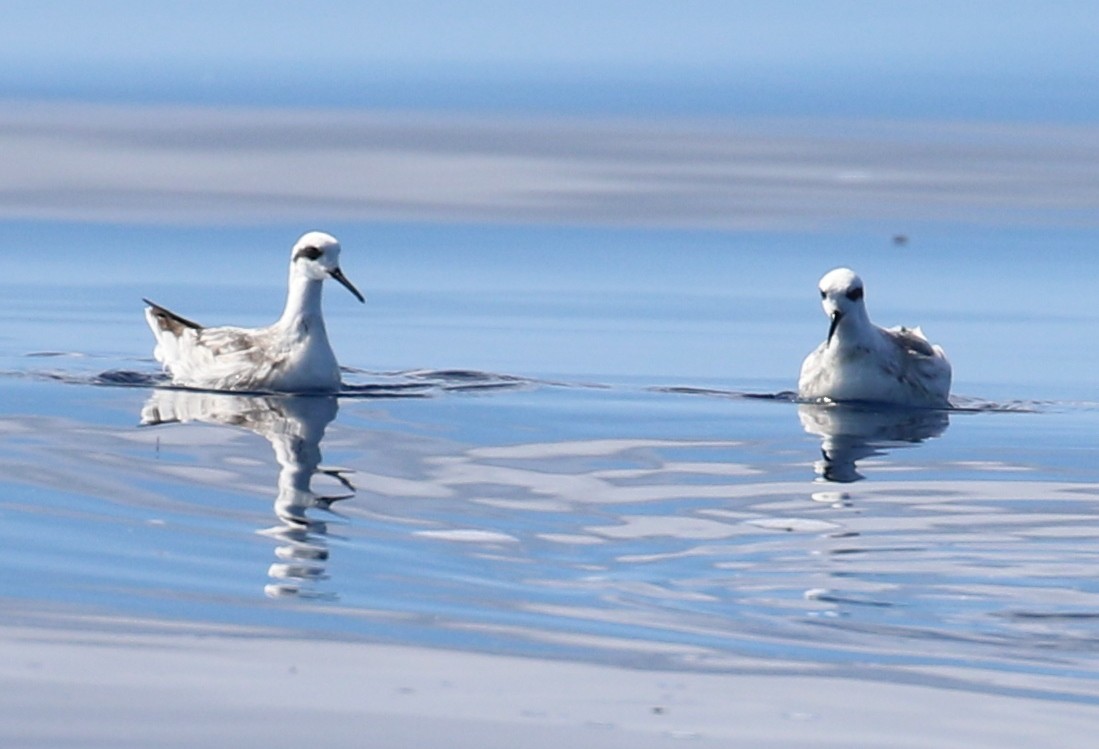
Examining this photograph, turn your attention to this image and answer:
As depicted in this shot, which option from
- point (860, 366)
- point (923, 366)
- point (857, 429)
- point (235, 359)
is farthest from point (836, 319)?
point (235, 359)

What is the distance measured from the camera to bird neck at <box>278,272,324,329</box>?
15734 mm

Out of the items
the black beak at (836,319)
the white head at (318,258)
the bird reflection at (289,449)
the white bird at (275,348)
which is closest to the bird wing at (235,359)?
the white bird at (275,348)

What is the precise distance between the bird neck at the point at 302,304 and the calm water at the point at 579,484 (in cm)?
50

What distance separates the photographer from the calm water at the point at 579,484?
9070mm

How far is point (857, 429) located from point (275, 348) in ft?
11.9

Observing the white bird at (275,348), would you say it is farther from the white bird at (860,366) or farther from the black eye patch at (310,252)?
the white bird at (860,366)

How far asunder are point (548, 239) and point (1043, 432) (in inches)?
452

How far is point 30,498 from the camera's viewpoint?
11.2m

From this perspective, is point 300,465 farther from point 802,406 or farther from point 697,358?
point 697,358

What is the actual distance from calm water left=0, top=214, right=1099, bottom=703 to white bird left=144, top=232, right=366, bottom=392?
274 millimetres

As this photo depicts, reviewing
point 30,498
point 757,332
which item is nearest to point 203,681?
point 30,498

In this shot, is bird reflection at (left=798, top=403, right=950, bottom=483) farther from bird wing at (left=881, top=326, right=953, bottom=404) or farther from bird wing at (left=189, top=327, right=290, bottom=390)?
bird wing at (left=189, top=327, right=290, bottom=390)

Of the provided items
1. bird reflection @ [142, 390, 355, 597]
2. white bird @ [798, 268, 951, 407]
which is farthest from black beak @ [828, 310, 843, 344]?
bird reflection @ [142, 390, 355, 597]

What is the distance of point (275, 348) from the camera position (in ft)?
51.2
